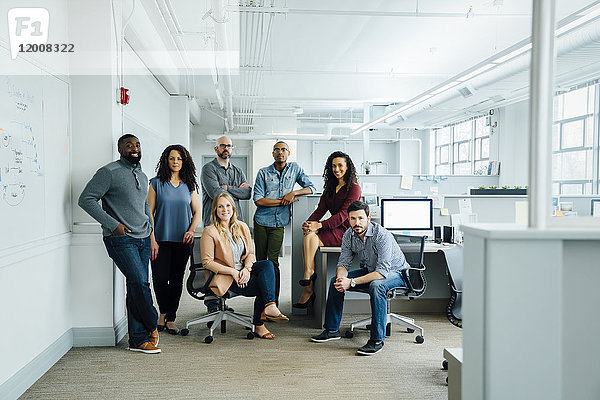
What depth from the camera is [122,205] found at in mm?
3287

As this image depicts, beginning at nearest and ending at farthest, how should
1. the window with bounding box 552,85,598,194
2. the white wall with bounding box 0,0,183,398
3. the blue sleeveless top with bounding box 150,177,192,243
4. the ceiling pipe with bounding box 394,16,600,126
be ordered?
1. the white wall with bounding box 0,0,183,398
2. the blue sleeveless top with bounding box 150,177,192,243
3. the ceiling pipe with bounding box 394,16,600,126
4. the window with bounding box 552,85,598,194

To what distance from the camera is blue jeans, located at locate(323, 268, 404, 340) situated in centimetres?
340

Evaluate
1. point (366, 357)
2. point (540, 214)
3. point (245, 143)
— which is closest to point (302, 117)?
point (245, 143)

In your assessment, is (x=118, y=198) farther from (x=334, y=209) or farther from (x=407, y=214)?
(x=407, y=214)

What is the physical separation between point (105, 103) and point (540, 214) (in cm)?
300

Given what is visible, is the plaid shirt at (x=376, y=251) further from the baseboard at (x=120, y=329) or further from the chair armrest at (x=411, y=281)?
the baseboard at (x=120, y=329)

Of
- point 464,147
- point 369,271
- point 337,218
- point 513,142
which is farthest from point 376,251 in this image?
Answer: point 464,147

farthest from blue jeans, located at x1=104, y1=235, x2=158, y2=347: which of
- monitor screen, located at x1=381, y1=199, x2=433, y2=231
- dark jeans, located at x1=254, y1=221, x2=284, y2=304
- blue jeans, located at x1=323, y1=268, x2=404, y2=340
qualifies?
monitor screen, located at x1=381, y1=199, x2=433, y2=231

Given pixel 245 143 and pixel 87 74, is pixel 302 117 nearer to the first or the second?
pixel 245 143

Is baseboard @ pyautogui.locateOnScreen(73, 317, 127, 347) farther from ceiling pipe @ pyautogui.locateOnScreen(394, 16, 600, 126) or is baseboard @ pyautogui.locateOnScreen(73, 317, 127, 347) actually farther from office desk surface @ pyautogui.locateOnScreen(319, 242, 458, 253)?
ceiling pipe @ pyautogui.locateOnScreen(394, 16, 600, 126)

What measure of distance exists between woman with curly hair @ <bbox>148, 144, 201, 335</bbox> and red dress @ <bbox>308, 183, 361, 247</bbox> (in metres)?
1.04

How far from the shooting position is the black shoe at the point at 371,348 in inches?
132

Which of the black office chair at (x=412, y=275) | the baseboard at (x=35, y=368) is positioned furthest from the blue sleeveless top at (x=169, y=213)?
the black office chair at (x=412, y=275)

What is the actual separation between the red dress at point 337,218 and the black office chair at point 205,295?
0.89 metres
